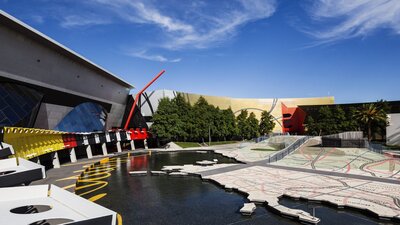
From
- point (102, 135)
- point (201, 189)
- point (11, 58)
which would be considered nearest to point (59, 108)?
point (102, 135)

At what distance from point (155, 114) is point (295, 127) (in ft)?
197

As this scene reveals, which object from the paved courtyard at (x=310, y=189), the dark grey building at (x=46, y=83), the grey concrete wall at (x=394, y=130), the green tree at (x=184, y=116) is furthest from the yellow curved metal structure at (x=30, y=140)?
the grey concrete wall at (x=394, y=130)

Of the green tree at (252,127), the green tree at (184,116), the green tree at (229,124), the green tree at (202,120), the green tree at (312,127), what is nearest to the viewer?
the green tree at (184,116)

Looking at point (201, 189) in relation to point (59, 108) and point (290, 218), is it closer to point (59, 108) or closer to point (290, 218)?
point (290, 218)

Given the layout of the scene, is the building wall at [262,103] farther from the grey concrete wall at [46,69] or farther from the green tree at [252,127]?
A: the grey concrete wall at [46,69]

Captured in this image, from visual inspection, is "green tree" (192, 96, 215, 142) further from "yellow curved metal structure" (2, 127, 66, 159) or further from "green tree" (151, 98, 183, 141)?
"yellow curved metal structure" (2, 127, 66, 159)

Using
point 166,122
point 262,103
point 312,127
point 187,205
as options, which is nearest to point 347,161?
point 187,205

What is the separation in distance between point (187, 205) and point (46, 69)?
3560 cm

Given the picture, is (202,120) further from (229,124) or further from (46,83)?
(46,83)

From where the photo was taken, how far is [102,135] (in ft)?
197

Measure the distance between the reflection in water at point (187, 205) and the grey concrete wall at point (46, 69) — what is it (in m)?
22.4

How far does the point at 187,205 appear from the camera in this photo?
71.8 feet

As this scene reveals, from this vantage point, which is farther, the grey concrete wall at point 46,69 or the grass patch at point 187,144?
the grass patch at point 187,144

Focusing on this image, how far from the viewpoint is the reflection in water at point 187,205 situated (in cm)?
1844
